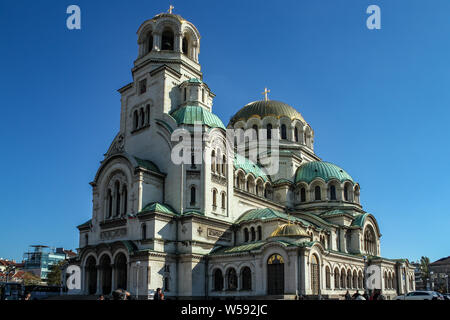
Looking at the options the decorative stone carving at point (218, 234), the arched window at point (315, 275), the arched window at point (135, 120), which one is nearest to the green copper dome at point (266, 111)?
the arched window at point (135, 120)

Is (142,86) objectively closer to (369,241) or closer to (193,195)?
(193,195)

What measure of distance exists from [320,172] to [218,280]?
20828mm

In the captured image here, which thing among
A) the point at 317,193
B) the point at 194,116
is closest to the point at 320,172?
the point at 317,193

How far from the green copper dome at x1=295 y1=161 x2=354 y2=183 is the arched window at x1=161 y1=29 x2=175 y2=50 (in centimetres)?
2067

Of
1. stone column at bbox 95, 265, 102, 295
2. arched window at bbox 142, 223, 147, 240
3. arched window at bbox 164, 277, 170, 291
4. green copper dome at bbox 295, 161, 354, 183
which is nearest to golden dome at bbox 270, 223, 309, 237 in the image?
arched window at bbox 164, 277, 170, 291

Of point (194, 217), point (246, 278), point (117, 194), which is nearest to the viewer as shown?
point (246, 278)

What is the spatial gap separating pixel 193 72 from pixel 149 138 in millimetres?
9008

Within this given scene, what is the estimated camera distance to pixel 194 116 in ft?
127

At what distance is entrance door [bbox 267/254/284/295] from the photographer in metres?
32.3

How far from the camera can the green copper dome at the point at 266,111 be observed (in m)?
54.9

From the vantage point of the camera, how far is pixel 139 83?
43.4 meters

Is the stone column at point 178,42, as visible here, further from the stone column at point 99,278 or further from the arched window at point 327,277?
the arched window at point 327,277

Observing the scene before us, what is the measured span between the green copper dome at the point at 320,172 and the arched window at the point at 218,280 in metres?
19.0

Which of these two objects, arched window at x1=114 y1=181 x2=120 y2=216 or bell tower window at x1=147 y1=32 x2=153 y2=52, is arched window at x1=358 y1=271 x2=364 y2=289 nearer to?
arched window at x1=114 y1=181 x2=120 y2=216
